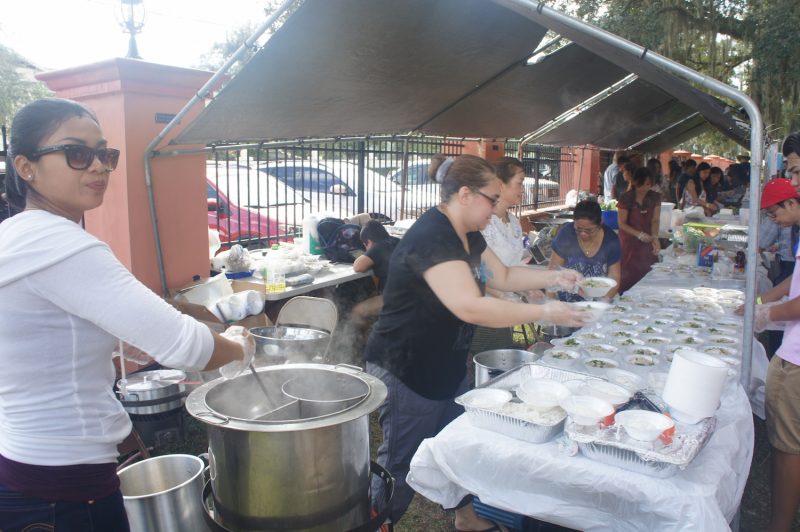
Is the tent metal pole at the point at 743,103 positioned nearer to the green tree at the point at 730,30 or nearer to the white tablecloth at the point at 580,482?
the white tablecloth at the point at 580,482

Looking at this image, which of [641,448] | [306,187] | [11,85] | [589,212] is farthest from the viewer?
[11,85]

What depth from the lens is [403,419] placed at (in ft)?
8.50

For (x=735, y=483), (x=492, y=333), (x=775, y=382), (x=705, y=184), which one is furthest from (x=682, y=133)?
(x=735, y=483)

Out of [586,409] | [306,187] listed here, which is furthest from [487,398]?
[306,187]

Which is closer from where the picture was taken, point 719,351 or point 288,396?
point 288,396

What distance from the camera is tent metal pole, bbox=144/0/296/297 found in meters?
3.69

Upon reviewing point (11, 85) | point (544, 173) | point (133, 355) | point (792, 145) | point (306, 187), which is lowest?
point (133, 355)

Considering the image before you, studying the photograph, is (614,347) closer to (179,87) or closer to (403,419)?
(403,419)

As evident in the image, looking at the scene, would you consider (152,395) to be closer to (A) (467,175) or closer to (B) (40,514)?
A: (B) (40,514)

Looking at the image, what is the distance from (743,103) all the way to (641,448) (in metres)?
1.78

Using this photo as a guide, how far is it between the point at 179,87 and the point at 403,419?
339cm

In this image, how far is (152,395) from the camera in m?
3.39

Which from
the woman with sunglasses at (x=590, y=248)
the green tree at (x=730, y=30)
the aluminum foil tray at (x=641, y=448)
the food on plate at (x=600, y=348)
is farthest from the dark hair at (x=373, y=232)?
the green tree at (x=730, y=30)

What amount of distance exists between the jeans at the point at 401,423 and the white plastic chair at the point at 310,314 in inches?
60.9
